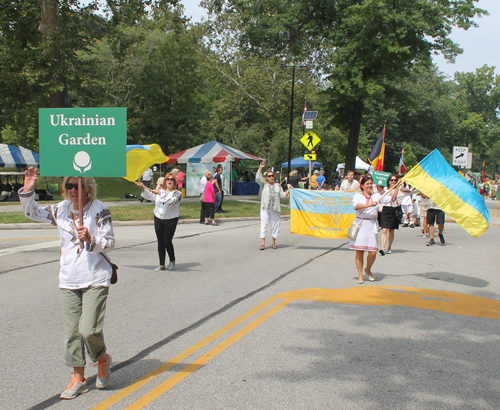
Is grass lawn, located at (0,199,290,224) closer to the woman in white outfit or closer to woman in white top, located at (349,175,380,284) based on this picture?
the woman in white outfit

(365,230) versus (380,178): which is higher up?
(380,178)

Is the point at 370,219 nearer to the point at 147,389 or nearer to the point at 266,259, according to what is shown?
the point at 266,259

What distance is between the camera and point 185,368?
188 inches

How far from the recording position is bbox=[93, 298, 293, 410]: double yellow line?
4.08m

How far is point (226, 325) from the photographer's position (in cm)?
617

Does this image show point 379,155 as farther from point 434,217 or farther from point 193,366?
point 193,366

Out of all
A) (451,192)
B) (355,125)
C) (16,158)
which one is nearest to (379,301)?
(451,192)

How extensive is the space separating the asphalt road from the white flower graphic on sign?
178 centimetres

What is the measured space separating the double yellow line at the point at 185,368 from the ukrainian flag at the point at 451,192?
334 cm

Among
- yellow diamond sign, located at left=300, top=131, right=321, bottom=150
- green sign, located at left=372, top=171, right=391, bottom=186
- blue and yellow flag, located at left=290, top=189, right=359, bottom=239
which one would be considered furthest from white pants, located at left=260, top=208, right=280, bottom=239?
yellow diamond sign, located at left=300, top=131, right=321, bottom=150

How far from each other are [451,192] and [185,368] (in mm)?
5457

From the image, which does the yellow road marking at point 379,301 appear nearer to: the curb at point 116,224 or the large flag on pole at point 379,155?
the large flag on pole at point 379,155

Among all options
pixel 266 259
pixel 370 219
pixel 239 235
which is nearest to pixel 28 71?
pixel 239 235

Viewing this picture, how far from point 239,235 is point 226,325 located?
964cm
